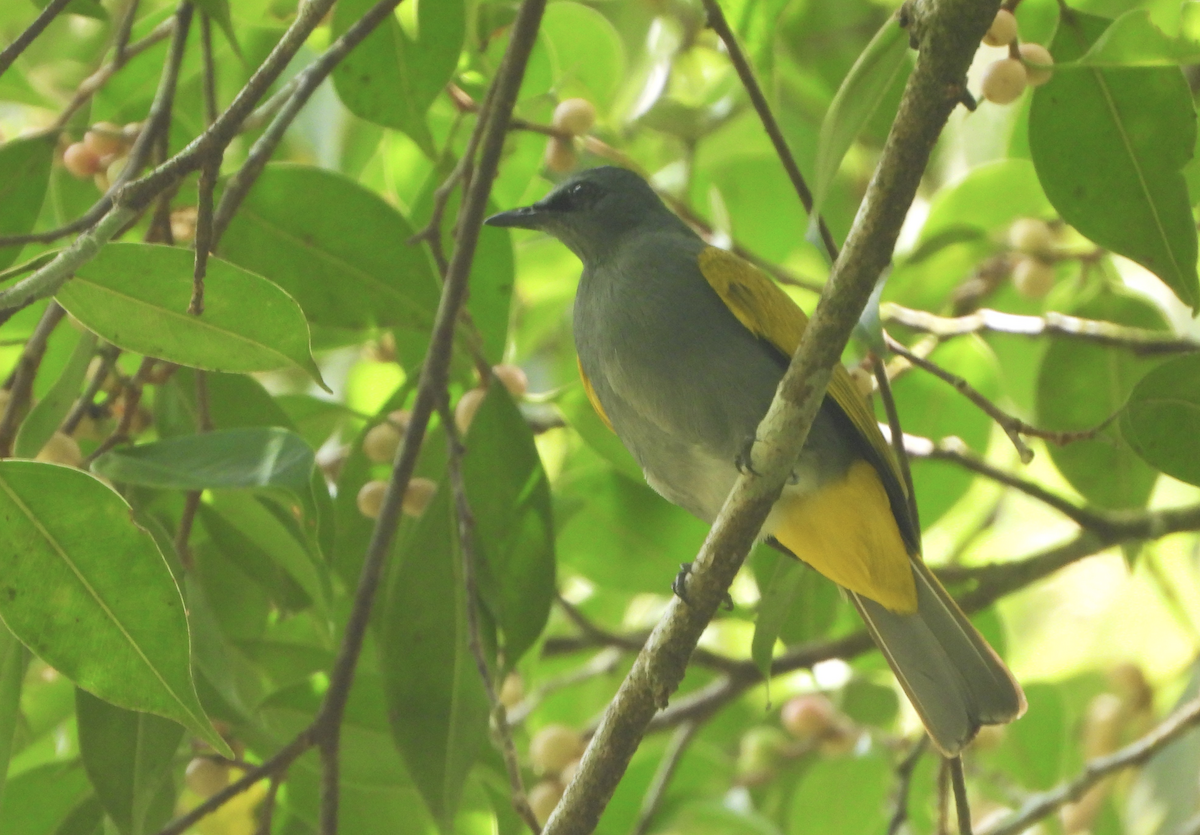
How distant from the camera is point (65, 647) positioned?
2018 millimetres

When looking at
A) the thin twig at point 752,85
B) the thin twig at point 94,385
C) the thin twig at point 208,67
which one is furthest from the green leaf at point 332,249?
the thin twig at point 752,85

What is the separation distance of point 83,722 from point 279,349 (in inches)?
38.1

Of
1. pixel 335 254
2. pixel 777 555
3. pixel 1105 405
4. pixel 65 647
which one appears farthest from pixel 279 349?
pixel 1105 405

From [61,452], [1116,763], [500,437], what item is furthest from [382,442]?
[1116,763]

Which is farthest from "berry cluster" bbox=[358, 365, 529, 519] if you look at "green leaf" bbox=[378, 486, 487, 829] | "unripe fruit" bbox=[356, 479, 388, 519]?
"green leaf" bbox=[378, 486, 487, 829]

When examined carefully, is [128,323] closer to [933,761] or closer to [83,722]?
[83,722]

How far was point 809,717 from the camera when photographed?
14.0 ft

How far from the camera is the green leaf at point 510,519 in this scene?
2.99 meters

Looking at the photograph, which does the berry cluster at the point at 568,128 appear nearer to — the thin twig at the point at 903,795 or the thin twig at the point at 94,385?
the thin twig at the point at 94,385

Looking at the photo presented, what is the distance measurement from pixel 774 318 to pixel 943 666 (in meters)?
1.00

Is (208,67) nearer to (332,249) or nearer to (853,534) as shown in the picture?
(332,249)

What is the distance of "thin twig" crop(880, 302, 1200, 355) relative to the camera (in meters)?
3.33

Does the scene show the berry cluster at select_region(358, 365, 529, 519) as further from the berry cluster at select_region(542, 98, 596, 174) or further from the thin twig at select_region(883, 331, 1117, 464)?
the thin twig at select_region(883, 331, 1117, 464)

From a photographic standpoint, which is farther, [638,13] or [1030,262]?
[638,13]
